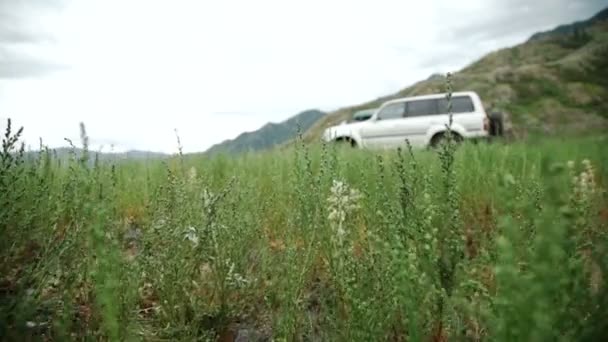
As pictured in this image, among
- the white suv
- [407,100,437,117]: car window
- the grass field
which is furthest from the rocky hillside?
the grass field

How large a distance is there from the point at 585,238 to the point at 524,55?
3783 inches

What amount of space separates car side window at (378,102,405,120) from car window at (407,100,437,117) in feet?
0.83

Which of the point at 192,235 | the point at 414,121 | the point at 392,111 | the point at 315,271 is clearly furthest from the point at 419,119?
the point at 192,235

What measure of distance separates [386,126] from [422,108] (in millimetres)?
1469

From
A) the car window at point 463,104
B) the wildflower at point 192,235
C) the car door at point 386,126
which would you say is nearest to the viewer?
the wildflower at point 192,235

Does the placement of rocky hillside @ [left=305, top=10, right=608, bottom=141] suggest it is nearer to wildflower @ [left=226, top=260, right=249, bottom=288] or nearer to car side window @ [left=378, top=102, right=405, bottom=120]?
car side window @ [left=378, top=102, right=405, bottom=120]

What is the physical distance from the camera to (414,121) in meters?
17.6

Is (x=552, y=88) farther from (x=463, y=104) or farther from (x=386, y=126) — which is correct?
(x=386, y=126)

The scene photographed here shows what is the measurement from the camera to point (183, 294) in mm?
2590

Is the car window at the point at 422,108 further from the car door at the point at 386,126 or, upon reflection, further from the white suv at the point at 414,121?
the car door at the point at 386,126

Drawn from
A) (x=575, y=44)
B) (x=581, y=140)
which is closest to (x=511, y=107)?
(x=581, y=140)

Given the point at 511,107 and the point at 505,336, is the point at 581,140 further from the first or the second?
the point at 511,107

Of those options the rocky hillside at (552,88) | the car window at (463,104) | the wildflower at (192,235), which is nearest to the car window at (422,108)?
the car window at (463,104)

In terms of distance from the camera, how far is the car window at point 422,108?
58.9ft
